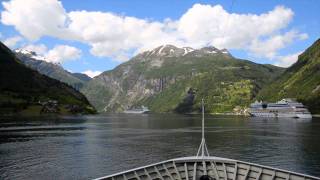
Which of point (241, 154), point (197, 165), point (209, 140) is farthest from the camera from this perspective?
point (209, 140)

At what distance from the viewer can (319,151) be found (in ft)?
388

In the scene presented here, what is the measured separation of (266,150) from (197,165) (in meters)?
70.9

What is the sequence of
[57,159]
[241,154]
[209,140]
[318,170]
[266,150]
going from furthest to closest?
1. [209,140]
2. [266,150]
3. [241,154]
4. [57,159]
5. [318,170]

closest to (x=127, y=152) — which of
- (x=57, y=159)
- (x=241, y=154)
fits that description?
(x=57, y=159)

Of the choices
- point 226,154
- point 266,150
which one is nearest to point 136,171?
point 226,154

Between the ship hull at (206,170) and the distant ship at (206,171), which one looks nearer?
the distant ship at (206,171)

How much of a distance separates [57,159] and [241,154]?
50443mm

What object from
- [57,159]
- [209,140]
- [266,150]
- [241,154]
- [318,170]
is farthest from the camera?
[209,140]

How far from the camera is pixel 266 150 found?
123438 mm

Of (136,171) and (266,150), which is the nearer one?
(136,171)

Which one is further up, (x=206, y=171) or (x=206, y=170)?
(x=206, y=170)

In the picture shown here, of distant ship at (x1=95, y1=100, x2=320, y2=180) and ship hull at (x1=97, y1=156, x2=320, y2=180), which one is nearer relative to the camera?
distant ship at (x1=95, y1=100, x2=320, y2=180)

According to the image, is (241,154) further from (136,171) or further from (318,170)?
(136,171)

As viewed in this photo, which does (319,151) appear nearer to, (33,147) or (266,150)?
(266,150)
